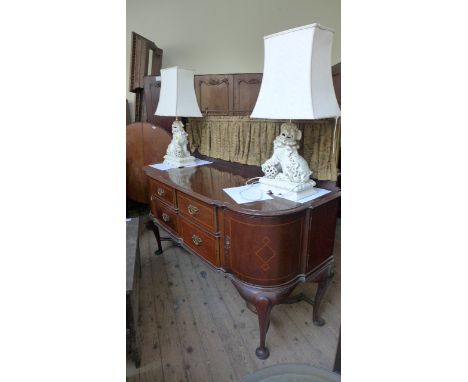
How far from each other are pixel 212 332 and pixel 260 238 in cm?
79

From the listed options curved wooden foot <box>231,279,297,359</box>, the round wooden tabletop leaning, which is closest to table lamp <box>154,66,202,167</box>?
curved wooden foot <box>231,279,297,359</box>

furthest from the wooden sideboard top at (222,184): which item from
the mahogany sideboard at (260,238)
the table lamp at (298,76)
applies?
the table lamp at (298,76)

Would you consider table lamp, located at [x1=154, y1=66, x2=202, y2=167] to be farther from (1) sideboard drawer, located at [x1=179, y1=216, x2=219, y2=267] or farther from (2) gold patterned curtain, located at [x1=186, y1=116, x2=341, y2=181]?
(1) sideboard drawer, located at [x1=179, y1=216, x2=219, y2=267]

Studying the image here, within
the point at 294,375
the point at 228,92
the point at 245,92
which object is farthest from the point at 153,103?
the point at 294,375

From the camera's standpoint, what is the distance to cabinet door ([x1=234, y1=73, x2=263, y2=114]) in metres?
2.43

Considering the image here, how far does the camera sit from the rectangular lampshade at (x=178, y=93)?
1.83m

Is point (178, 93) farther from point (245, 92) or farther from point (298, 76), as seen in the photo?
point (298, 76)

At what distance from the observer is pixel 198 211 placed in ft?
4.77

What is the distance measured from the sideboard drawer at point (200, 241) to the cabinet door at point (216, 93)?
1.27 meters

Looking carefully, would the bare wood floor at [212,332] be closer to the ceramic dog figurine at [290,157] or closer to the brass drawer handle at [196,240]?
the brass drawer handle at [196,240]

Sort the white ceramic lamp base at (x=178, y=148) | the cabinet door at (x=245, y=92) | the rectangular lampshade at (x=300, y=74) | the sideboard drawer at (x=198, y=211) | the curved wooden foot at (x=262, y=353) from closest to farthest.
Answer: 1. the rectangular lampshade at (x=300, y=74)
2. the sideboard drawer at (x=198, y=211)
3. the curved wooden foot at (x=262, y=353)
4. the white ceramic lamp base at (x=178, y=148)
5. the cabinet door at (x=245, y=92)

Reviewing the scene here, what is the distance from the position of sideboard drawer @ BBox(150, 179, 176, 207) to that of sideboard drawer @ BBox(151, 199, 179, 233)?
0.13 ft

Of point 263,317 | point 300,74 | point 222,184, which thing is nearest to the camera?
point 300,74
